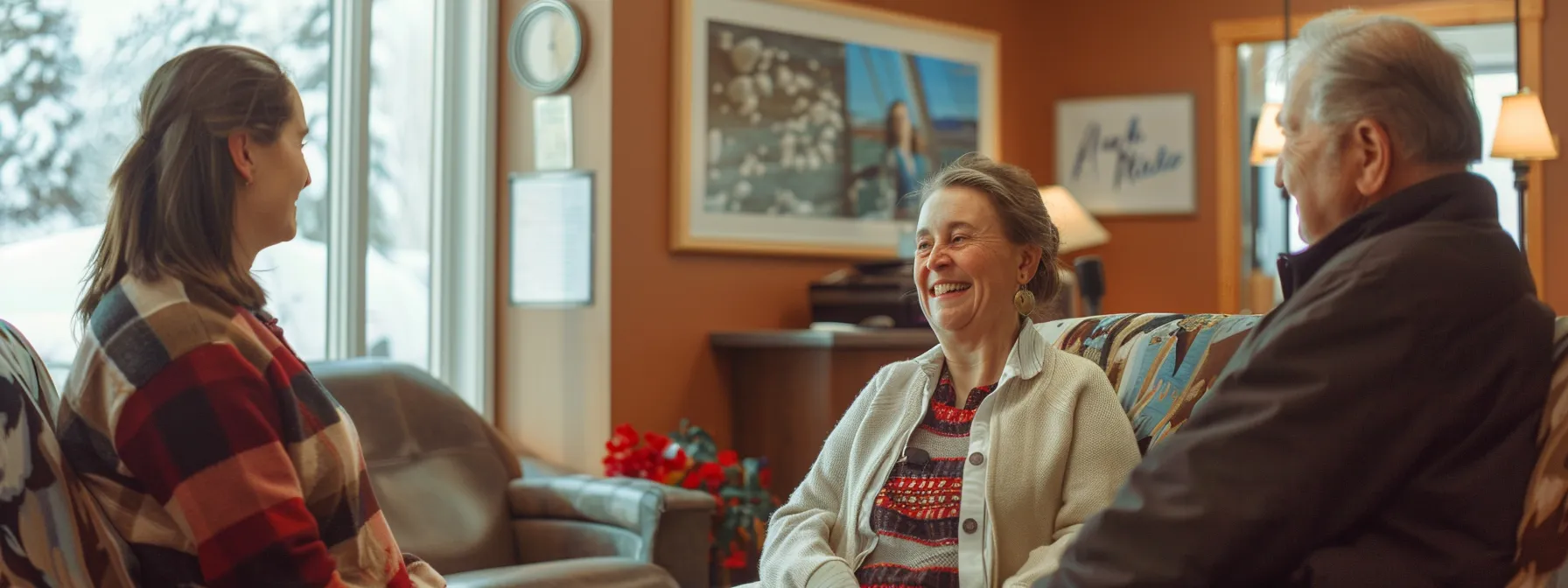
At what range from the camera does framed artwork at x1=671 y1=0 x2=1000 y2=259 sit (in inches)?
167

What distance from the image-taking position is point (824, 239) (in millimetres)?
4602

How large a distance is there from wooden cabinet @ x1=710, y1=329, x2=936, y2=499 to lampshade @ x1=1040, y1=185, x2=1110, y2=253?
3.30 feet

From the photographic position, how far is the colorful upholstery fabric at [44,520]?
4.79 feet

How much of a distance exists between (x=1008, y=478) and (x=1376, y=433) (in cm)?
67

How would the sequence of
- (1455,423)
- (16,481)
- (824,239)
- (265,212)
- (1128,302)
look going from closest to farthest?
1. (1455,423)
2. (16,481)
3. (265,212)
4. (824,239)
5. (1128,302)

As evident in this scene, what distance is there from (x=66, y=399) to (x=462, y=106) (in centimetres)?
271

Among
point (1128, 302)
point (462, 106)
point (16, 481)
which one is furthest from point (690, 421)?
point (16, 481)

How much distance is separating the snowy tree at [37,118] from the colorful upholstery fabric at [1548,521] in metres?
3.07

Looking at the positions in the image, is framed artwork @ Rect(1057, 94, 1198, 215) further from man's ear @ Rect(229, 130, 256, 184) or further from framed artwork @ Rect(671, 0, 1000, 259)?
man's ear @ Rect(229, 130, 256, 184)

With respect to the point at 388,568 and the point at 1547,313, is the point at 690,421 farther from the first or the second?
the point at 1547,313

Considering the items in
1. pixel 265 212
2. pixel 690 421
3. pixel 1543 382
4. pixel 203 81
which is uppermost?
pixel 203 81

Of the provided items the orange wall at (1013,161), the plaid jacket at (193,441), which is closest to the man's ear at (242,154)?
the plaid jacket at (193,441)

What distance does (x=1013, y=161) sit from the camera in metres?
5.57
